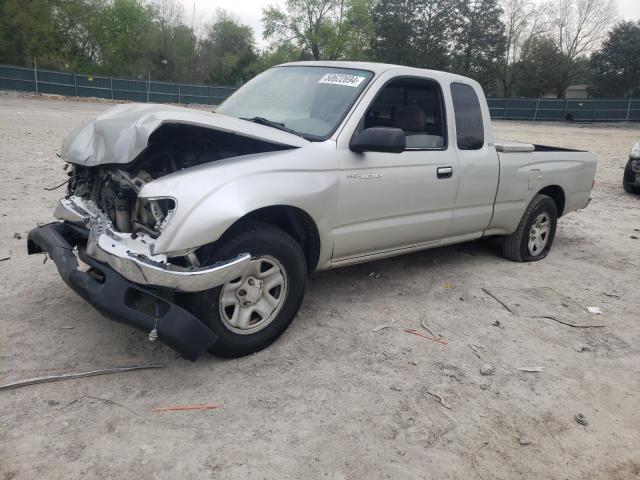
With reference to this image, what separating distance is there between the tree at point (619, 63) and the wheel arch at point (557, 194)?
52.4 m

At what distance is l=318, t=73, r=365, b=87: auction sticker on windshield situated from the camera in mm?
4211

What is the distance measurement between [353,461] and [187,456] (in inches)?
31.0

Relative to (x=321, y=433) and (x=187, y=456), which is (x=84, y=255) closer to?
(x=187, y=456)

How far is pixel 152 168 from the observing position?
3570 millimetres

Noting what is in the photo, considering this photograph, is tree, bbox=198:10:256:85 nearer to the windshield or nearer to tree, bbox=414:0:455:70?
tree, bbox=414:0:455:70

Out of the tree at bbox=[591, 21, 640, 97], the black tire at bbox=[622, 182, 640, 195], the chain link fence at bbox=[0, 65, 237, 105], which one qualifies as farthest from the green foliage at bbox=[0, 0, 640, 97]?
the black tire at bbox=[622, 182, 640, 195]

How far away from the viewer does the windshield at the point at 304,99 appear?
13.3 ft

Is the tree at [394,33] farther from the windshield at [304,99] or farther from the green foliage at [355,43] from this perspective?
the windshield at [304,99]

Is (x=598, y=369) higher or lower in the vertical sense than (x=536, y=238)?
lower

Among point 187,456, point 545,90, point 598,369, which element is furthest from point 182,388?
point 545,90

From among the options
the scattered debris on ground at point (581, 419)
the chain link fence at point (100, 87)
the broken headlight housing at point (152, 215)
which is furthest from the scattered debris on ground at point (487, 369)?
the chain link fence at point (100, 87)

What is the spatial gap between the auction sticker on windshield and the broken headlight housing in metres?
1.80

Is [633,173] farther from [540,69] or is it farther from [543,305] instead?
[540,69]

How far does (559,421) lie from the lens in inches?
122
